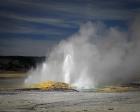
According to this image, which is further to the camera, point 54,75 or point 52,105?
point 54,75

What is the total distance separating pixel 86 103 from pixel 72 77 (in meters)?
19.1

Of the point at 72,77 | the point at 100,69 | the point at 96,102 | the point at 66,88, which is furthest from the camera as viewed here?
the point at 100,69

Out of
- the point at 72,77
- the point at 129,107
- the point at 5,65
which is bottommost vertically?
the point at 129,107

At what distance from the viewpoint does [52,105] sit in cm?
1983

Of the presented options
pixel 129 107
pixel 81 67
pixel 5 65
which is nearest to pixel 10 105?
pixel 129 107

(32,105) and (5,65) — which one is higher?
(5,65)

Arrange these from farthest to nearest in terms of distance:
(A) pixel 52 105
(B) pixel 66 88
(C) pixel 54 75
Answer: (C) pixel 54 75 < (B) pixel 66 88 < (A) pixel 52 105

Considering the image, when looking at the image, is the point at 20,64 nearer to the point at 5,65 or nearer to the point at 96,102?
the point at 5,65

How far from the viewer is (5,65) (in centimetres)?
8419

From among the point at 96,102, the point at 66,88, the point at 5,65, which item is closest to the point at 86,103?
the point at 96,102

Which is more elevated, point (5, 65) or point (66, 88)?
point (5, 65)

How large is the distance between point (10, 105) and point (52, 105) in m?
2.13

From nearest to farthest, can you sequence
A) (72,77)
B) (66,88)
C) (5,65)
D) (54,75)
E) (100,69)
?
(66,88)
(72,77)
(54,75)
(100,69)
(5,65)

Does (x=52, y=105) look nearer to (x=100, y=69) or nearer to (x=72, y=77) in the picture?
(x=72, y=77)
